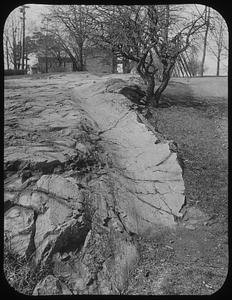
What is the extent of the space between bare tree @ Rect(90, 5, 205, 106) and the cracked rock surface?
1.16 m

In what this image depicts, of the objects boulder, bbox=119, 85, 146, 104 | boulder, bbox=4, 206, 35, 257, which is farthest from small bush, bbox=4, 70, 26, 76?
boulder, bbox=4, 206, 35, 257

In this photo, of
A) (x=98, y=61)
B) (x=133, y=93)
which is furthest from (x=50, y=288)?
(x=133, y=93)

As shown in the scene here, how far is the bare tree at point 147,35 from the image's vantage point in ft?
15.6

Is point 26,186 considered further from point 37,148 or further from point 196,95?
point 196,95

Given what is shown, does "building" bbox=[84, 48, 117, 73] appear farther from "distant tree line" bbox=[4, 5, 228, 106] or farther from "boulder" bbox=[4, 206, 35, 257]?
"boulder" bbox=[4, 206, 35, 257]

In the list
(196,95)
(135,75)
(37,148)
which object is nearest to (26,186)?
(37,148)

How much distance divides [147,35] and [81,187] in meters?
3.51

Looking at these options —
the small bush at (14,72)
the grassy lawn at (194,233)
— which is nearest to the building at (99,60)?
the small bush at (14,72)

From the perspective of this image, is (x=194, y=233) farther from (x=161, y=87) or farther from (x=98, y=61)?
(x=161, y=87)

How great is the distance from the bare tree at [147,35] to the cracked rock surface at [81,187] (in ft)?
3.80

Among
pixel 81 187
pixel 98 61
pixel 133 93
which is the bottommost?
pixel 81 187

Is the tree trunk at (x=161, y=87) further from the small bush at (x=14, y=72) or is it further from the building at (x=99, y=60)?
the small bush at (x=14, y=72)

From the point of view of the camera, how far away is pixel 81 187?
4.46m

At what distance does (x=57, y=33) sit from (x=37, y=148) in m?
1.74
